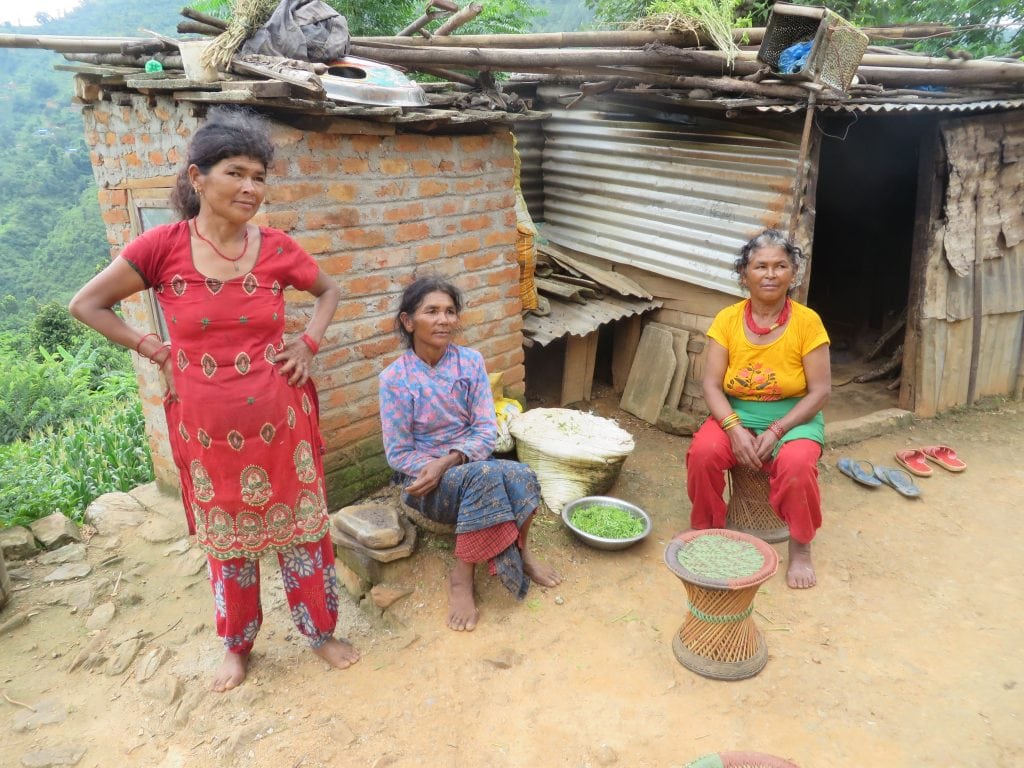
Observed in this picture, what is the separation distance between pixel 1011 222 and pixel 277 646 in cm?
630

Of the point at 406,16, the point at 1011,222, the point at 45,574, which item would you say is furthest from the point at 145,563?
the point at 406,16

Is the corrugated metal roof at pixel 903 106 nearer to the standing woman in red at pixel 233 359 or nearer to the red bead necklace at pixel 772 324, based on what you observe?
the red bead necklace at pixel 772 324

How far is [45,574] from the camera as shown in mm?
3732

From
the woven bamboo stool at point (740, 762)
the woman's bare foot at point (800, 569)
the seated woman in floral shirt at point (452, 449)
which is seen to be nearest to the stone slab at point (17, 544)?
the seated woman in floral shirt at point (452, 449)

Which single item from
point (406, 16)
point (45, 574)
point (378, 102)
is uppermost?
point (406, 16)

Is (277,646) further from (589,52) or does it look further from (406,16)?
(406,16)

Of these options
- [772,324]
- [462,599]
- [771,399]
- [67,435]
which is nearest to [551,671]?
[462,599]

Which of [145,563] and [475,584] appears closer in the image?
[475,584]

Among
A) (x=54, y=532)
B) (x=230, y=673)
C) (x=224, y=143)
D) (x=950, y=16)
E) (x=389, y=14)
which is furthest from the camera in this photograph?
(x=389, y=14)

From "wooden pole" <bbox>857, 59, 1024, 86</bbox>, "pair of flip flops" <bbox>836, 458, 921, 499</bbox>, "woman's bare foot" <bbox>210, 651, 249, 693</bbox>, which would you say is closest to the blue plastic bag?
"wooden pole" <bbox>857, 59, 1024, 86</bbox>

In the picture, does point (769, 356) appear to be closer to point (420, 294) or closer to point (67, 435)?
point (420, 294)

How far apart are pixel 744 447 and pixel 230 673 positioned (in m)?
2.58

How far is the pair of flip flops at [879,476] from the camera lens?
14.2 feet

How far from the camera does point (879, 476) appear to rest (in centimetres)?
450
